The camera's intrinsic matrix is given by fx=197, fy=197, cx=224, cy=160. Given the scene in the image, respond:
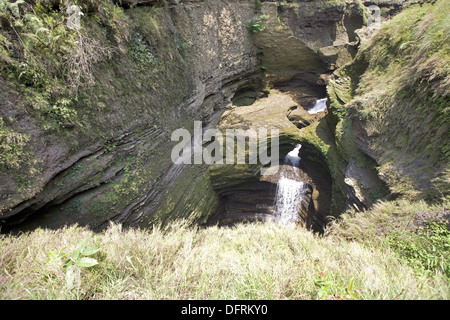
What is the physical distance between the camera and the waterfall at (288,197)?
9.95 meters

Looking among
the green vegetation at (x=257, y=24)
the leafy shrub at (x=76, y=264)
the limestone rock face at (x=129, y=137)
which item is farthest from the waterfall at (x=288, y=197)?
the leafy shrub at (x=76, y=264)

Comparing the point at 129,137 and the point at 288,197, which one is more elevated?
the point at 129,137

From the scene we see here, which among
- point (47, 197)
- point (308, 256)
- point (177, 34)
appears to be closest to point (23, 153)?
point (47, 197)

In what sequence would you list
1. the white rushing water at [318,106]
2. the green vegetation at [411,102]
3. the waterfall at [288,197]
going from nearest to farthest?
the green vegetation at [411,102] → the waterfall at [288,197] → the white rushing water at [318,106]

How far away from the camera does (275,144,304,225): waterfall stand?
9.95 meters

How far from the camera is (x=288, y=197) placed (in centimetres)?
1003

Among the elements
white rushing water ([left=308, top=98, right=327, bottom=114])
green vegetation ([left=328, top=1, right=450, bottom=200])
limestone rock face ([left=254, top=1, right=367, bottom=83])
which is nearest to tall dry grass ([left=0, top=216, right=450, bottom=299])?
green vegetation ([left=328, top=1, right=450, bottom=200])

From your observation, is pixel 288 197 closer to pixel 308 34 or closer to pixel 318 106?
pixel 318 106

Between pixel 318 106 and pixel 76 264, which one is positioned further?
pixel 318 106

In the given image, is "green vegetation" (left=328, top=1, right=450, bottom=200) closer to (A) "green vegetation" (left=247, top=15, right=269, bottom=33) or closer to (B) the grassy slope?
(B) the grassy slope

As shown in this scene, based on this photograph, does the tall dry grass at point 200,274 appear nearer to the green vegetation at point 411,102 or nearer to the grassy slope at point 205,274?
the grassy slope at point 205,274

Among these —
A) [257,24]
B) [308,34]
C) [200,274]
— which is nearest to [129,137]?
[200,274]

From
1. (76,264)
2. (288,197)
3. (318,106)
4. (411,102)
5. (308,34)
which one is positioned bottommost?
(288,197)

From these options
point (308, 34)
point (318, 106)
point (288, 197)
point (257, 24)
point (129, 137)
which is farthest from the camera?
point (318, 106)
